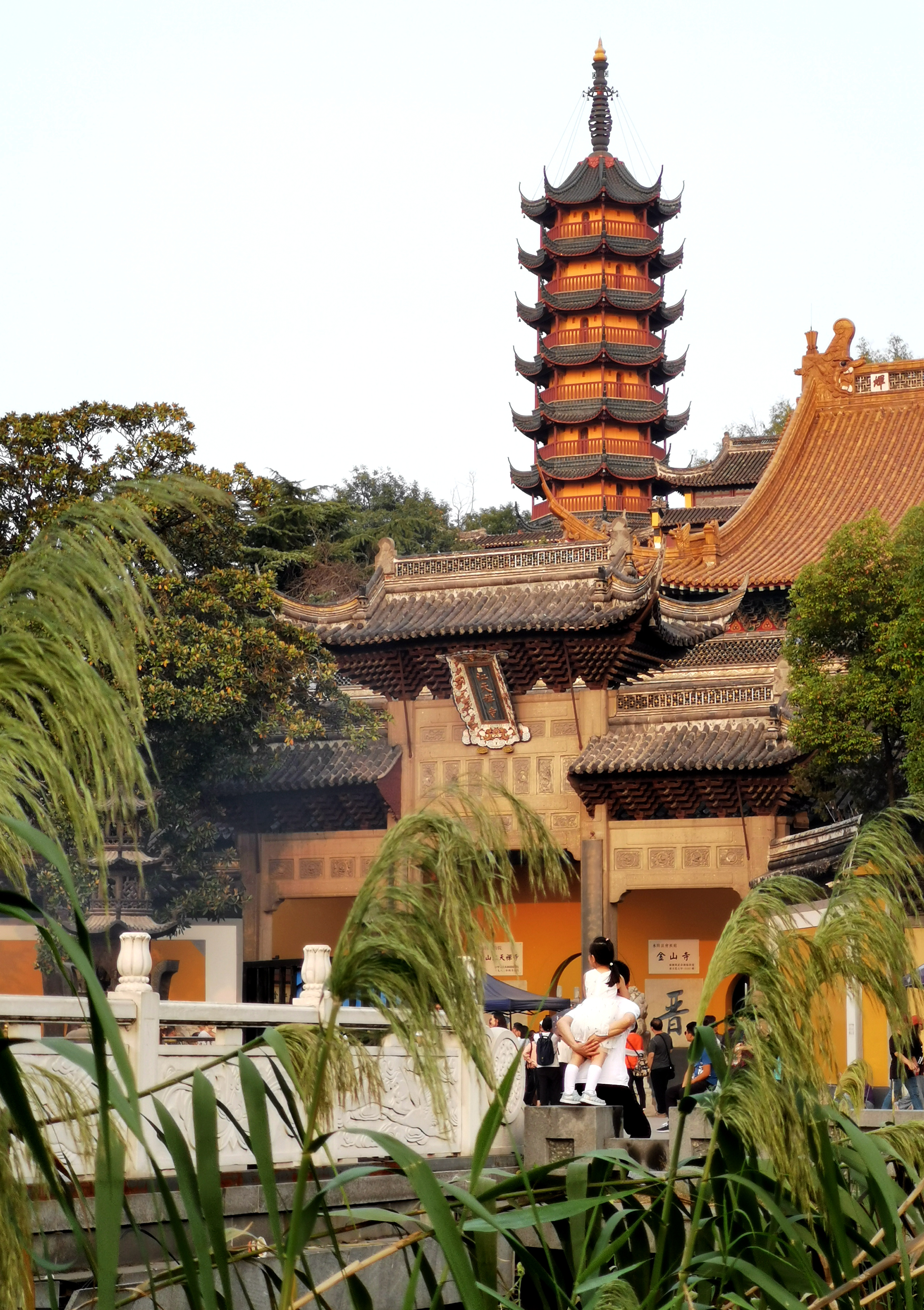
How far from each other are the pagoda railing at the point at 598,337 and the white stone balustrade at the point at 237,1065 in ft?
94.9

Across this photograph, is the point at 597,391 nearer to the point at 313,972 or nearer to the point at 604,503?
the point at 604,503

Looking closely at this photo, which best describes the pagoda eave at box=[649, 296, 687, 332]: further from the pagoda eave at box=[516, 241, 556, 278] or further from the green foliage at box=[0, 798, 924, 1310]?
the green foliage at box=[0, 798, 924, 1310]

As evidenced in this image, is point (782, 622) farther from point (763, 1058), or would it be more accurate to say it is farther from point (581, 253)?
point (763, 1058)

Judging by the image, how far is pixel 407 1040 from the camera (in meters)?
3.22

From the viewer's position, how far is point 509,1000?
54.3 feet

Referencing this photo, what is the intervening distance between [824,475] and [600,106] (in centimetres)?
1553

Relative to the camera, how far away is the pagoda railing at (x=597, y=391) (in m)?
36.6

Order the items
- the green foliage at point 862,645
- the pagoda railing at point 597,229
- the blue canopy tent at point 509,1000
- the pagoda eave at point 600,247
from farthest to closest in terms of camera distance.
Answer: the pagoda railing at point 597,229 < the pagoda eave at point 600,247 < the green foliage at point 862,645 < the blue canopy tent at point 509,1000

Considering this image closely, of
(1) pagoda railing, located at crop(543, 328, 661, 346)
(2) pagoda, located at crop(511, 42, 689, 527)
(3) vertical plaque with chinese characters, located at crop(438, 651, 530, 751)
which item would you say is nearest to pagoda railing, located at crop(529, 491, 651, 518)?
(2) pagoda, located at crop(511, 42, 689, 527)

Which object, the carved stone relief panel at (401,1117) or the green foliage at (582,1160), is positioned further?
the carved stone relief panel at (401,1117)

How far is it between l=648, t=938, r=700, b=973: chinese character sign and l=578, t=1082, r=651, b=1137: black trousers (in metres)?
13.7

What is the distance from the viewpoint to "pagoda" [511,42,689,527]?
36.3m

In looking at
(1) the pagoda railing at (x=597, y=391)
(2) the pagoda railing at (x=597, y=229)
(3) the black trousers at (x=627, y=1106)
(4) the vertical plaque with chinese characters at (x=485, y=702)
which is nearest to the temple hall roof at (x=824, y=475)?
(4) the vertical plaque with chinese characters at (x=485, y=702)

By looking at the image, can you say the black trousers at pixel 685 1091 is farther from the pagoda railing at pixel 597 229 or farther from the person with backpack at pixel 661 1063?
the pagoda railing at pixel 597 229
